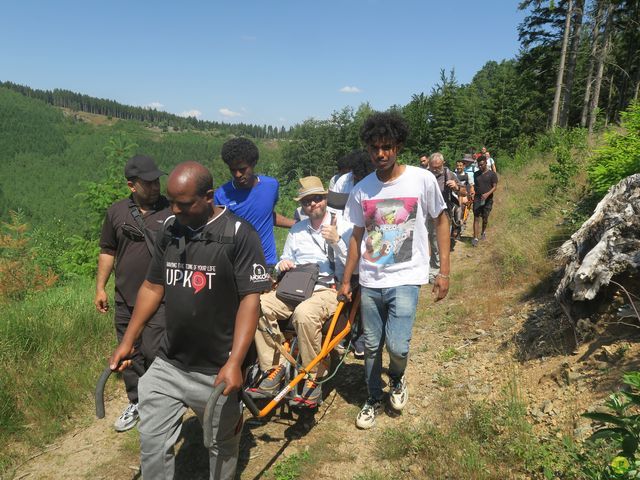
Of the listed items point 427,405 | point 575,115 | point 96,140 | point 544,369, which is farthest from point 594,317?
point 96,140

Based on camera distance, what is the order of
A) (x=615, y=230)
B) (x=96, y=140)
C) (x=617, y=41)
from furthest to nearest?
(x=96, y=140)
(x=617, y=41)
(x=615, y=230)

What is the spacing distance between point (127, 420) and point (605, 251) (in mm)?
4322

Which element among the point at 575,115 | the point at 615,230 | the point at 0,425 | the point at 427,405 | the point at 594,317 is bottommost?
the point at 0,425

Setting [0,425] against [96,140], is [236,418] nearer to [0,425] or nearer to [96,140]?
[0,425]

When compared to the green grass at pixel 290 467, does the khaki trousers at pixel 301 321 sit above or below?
above

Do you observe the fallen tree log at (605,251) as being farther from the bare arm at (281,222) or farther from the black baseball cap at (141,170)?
the black baseball cap at (141,170)

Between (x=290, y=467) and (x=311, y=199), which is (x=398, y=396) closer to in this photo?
(x=290, y=467)

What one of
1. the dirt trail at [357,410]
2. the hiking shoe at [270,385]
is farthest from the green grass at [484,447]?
the hiking shoe at [270,385]

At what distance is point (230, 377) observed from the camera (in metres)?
2.12

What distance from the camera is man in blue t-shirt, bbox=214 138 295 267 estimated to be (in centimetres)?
378

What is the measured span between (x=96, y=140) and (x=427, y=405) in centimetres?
17505

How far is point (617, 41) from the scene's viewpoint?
88.9 ft

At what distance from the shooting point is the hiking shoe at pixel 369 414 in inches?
132

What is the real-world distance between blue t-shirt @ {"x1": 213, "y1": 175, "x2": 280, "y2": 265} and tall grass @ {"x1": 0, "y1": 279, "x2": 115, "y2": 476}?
2284mm
